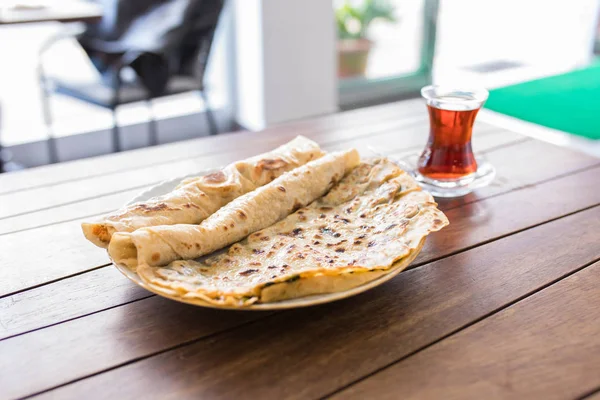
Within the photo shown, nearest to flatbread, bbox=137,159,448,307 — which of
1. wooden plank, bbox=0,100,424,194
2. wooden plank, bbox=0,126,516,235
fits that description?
wooden plank, bbox=0,126,516,235

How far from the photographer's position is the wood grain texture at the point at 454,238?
0.82 m

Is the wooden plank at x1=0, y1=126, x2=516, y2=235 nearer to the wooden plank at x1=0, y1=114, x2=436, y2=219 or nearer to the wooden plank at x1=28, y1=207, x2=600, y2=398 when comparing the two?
the wooden plank at x1=0, y1=114, x2=436, y2=219

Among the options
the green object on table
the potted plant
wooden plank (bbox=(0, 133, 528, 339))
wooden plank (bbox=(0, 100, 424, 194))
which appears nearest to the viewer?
wooden plank (bbox=(0, 133, 528, 339))

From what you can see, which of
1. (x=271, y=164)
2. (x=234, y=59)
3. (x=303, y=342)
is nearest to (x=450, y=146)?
(x=271, y=164)

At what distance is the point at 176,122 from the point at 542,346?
312 centimetres

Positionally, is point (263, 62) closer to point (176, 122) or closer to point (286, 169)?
point (176, 122)

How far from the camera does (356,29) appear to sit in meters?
3.98

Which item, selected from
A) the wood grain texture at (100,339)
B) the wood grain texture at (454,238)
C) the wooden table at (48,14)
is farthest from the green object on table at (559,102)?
the wood grain texture at (100,339)

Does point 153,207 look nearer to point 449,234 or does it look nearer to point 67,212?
point 67,212

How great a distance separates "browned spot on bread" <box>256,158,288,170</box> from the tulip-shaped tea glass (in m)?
0.30

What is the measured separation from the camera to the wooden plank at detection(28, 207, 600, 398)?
26.8 inches

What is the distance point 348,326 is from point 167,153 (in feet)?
2.69

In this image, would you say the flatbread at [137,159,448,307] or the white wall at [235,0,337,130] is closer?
the flatbread at [137,159,448,307]

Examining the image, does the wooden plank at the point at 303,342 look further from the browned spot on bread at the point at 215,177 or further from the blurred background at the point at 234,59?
the blurred background at the point at 234,59
